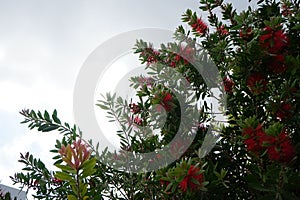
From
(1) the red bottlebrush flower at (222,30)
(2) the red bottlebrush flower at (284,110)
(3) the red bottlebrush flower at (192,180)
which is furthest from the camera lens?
(1) the red bottlebrush flower at (222,30)

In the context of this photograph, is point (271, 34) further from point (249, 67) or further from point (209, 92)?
point (209, 92)

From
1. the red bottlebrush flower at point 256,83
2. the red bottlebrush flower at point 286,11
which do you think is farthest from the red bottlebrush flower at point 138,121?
the red bottlebrush flower at point 286,11

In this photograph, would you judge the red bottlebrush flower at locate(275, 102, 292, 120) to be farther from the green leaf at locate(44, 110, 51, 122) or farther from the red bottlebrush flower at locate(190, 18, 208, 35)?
the green leaf at locate(44, 110, 51, 122)

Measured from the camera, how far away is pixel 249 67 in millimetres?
1929

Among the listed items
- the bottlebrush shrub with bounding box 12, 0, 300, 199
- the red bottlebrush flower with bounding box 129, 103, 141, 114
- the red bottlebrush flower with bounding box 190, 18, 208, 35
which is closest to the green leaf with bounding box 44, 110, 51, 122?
the bottlebrush shrub with bounding box 12, 0, 300, 199

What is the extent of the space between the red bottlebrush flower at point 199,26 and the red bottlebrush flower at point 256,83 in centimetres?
64

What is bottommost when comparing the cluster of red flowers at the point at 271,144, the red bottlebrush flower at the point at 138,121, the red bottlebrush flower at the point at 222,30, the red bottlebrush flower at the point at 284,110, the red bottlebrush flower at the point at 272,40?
the cluster of red flowers at the point at 271,144

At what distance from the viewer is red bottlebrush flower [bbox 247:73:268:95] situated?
1824 millimetres

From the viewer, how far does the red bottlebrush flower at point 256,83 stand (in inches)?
71.8

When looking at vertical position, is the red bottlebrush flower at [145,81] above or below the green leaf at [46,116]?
above

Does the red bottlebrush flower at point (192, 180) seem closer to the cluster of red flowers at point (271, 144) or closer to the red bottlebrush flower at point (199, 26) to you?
the cluster of red flowers at point (271, 144)

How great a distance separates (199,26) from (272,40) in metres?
0.69

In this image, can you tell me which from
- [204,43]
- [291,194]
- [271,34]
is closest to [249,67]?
[271,34]

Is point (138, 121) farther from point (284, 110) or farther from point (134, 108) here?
point (284, 110)
